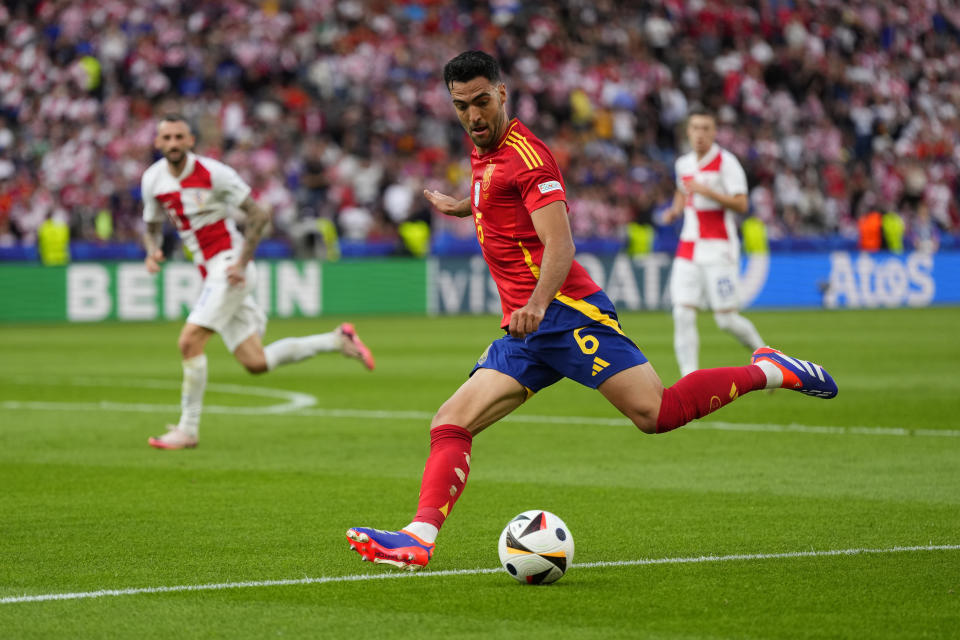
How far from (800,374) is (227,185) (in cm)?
557

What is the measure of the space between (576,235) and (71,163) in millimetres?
9887

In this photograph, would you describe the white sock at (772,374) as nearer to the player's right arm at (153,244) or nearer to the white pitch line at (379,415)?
the white pitch line at (379,415)

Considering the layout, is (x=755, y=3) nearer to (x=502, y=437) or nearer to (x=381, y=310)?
(x=381, y=310)

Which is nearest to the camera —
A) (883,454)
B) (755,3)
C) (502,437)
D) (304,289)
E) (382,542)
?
(382,542)

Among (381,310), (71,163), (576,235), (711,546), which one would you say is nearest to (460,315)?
(381,310)

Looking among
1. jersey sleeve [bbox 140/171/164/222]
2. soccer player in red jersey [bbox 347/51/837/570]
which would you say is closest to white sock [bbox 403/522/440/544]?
soccer player in red jersey [bbox 347/51/837/570]

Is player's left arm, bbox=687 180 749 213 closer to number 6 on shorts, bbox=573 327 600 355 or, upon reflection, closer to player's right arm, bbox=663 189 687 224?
player's right arm, bbox=663 189 687 224

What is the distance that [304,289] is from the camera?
2672 cm

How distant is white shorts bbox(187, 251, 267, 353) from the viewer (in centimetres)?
1082

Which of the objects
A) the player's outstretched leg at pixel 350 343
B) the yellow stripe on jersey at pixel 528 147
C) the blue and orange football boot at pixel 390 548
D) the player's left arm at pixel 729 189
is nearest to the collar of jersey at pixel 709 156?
the player's left arm at pixel 729 189

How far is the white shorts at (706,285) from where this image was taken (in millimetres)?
13367

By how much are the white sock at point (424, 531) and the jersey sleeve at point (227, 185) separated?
5.55 m

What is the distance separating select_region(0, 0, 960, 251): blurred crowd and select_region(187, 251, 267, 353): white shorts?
15869 millimetres

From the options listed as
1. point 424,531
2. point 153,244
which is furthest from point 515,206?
point 153,244
